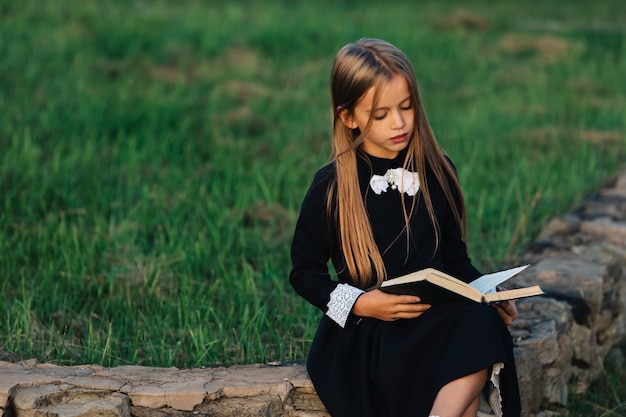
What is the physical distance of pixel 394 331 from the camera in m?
2.52

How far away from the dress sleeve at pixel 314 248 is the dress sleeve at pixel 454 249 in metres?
0.34

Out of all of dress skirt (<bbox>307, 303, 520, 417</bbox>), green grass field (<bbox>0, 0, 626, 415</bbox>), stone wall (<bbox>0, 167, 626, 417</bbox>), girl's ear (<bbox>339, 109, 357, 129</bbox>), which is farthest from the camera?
→ green grass field (<bbox>0, 0, 626, 415</bbox>)

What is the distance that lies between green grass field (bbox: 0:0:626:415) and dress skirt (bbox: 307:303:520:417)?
1.83 ft

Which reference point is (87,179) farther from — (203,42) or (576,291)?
(203,42)

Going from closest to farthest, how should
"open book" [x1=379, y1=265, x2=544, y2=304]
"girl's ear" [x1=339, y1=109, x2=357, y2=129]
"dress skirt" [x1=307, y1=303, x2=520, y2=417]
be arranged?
"open book" [x1=379, y1=265, x2=544, y2=304], "dress skirt" [x1=307, y1=303, x2=520, y2=417], "girl's ear" [x1=339, y1=109, x2=357, y2=129]

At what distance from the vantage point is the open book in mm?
2246

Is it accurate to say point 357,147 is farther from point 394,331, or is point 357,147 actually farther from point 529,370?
point 529,370

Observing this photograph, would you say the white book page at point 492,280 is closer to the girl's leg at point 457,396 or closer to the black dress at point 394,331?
the black dress at point 394,331

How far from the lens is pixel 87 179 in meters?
4.91

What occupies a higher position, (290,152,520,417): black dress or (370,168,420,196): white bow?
(370,168,420,196): white bow

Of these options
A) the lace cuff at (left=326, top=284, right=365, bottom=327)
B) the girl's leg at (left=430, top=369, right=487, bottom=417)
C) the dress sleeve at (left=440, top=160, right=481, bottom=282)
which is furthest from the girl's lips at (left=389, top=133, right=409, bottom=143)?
the girl's leg at (left=430, top=369, right=487, bottom=417)

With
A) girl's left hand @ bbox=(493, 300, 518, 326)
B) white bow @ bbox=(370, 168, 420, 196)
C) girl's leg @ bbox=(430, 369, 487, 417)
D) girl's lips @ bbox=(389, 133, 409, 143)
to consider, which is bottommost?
girl's leg @ bbox=(430, 369, 487, 417)

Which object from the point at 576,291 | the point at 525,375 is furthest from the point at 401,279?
the point at 576,291

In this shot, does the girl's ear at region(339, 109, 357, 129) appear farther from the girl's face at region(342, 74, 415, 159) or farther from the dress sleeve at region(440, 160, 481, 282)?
the dress sleeve at region(440, 160, 481, 282)
